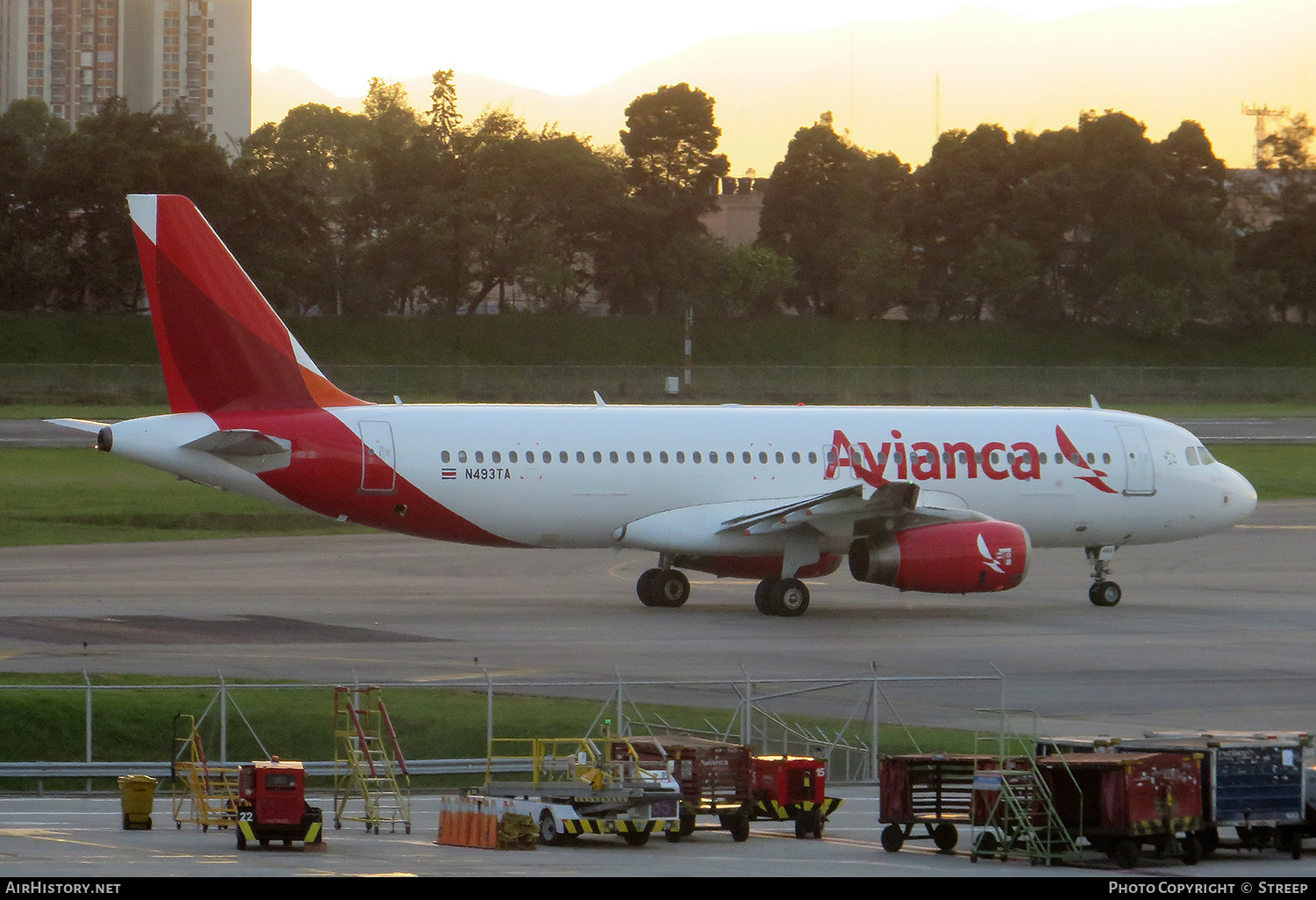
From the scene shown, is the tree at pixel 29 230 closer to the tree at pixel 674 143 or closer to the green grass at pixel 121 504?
the green grass at pixel 121 504

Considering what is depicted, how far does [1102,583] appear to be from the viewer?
35.1m

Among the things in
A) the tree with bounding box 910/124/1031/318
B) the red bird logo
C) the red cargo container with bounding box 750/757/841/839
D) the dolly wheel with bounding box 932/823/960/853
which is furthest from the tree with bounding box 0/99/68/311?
the dolly wheel with bounding box 932/823/960/853

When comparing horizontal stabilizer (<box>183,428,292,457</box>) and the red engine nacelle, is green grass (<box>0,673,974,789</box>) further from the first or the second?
the red engine nacelle

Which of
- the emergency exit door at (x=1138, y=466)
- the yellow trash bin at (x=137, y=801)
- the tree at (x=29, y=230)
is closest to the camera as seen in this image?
the yellow trash bin at (x=137, y=801)

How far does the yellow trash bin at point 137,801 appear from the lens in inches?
678

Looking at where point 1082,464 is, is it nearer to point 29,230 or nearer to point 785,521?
point 785,521

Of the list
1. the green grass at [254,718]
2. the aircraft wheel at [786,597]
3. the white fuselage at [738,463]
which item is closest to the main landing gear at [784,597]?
the aircraft wheel at [786,597]

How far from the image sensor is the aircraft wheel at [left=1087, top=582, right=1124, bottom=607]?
115 feet

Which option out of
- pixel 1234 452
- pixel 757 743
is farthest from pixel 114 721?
pixel 1234 452

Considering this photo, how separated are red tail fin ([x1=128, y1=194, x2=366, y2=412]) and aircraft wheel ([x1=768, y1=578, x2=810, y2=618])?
910 cm

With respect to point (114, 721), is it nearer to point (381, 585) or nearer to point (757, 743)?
point (757, 743)

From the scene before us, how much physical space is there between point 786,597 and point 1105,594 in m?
6.89

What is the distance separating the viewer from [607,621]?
31.5m

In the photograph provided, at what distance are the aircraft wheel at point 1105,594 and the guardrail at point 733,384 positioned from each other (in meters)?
45.5
